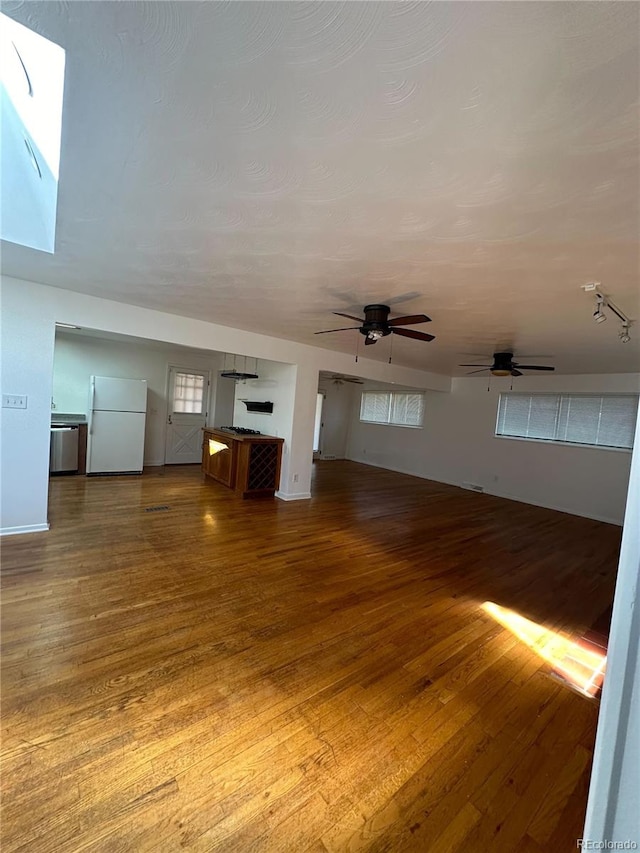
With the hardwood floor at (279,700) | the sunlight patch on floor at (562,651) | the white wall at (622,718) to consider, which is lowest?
the sunlight patch on floor at (562,651)

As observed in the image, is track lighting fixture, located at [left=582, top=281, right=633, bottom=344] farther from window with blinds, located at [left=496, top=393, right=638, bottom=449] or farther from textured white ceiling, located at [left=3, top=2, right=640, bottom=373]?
window with blinds, located at [left=496, top=393, right=638, bottom=449]

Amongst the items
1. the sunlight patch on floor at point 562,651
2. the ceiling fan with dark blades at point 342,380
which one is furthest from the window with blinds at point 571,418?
the sunlight patch on floor at point 562,651

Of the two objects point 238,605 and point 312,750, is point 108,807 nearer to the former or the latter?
point 312,750

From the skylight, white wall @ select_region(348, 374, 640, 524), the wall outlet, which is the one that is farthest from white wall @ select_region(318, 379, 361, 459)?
the skylight

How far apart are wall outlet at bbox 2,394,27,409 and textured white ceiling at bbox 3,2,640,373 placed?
1340 mm

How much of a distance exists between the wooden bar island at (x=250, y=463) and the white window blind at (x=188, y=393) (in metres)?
2.02

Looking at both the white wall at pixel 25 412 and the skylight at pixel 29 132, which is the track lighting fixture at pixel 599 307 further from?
the white wall at pixel 25 412

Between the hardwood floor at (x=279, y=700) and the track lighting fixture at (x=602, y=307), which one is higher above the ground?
the track lighting fixture at (x=602, y=307)

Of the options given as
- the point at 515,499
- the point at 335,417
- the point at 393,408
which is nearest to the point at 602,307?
the point at 515,499

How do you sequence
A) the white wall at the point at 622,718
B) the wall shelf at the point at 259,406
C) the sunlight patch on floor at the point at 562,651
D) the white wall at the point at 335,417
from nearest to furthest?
the white wall at the point at 622,718 < the sunlight patch on floor at the point at 562,651 < the wall shelf at the point at 259,406 < the white wall at the point at 335,417

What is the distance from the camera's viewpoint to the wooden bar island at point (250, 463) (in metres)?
5.31

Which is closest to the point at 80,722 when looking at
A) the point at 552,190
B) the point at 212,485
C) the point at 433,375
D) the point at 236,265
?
the point at 236,265

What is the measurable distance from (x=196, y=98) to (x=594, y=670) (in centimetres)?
356

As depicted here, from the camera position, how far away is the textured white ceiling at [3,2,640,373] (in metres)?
0.93
